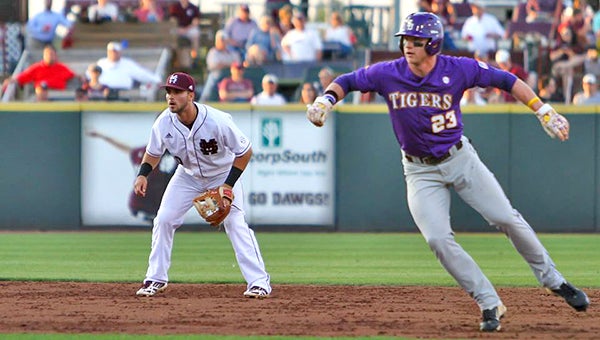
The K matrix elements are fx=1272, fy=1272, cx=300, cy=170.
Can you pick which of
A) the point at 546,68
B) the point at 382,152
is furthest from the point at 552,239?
the point at 546,68

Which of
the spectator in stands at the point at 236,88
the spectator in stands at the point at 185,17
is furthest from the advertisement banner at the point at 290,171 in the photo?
the spectator in stands at the point at 185,17

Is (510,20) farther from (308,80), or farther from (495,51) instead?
(308,80)

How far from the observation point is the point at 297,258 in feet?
45.1

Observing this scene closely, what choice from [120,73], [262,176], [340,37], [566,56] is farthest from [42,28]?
[566,56]

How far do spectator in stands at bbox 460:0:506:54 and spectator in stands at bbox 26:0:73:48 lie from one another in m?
7.04

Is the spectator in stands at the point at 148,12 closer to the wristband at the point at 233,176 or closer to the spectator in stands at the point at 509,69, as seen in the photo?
the spectator in stands at the point at 509,69

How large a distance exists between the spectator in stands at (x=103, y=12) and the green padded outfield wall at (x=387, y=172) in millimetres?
5217

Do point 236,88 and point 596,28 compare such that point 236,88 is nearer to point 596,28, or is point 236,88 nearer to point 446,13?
point 446,13

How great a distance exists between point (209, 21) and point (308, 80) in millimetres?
4670

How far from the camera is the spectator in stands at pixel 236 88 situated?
19.3 m

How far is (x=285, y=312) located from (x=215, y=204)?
3.95 feet

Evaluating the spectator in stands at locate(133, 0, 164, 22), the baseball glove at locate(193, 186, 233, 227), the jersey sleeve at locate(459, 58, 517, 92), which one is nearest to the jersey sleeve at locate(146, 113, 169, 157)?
the baseball glove at locate(193, 186, 233, 227)

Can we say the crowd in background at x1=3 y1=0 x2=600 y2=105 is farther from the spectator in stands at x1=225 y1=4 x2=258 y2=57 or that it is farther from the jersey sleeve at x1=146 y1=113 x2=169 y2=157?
the jersey sleeve at x1=146 y1=113 x2=169 y2=157

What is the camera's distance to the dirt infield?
8031 millimetres
